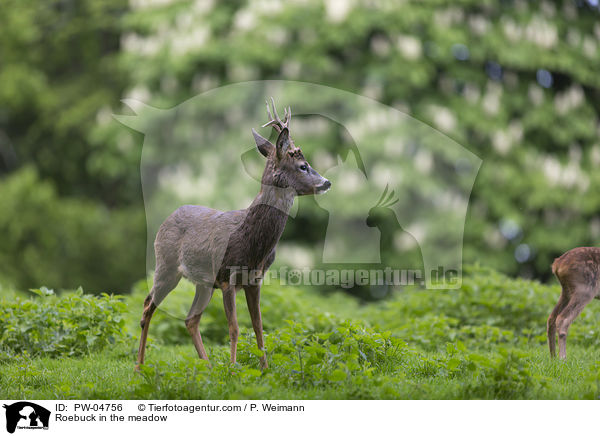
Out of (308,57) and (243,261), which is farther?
(308,57)

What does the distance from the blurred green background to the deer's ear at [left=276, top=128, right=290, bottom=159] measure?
713cm

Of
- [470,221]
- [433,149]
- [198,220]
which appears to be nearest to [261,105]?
[433,149]

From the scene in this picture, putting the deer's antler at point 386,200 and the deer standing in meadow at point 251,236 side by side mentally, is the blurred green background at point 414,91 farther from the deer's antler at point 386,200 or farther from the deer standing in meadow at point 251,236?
the deer standing in meadow at point 251,236

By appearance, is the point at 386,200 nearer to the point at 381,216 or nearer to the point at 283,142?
the point at 381,216

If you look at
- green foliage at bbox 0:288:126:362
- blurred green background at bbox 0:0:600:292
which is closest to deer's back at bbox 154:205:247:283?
green foliage at bbox 0:288:126:362

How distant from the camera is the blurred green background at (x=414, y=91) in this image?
47.7ft

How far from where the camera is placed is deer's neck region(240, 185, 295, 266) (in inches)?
216

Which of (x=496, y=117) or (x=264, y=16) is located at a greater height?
(x=264, y=16)

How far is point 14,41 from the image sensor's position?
20.5 metres

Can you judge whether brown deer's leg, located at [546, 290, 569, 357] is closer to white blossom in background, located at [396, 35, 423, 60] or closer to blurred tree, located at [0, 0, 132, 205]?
white blossom in background, located at [396, 35, 423, 60]

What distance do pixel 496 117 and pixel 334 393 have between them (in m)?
10.8

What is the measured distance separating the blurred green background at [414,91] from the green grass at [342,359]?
159 inches

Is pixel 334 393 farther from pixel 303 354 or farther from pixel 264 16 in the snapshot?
pixel 264 16
